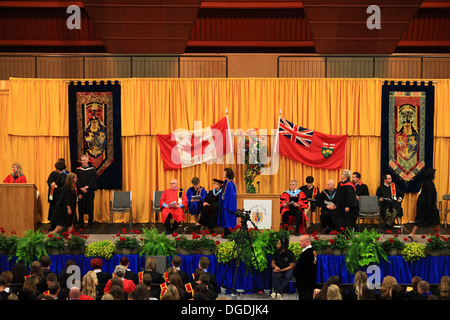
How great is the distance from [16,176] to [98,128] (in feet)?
7.54

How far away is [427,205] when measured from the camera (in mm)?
12781

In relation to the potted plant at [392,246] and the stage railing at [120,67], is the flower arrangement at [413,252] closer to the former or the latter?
the potted plant at [392,246]

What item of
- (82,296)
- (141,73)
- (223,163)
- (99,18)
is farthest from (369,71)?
(82,296)

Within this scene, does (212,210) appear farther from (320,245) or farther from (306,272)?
(306,272)

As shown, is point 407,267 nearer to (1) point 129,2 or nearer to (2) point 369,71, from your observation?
(2) point 369,71

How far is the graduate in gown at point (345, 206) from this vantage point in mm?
13961

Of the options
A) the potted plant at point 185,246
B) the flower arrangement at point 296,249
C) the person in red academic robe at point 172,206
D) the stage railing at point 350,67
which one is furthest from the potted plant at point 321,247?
the stage railing at point 350,67

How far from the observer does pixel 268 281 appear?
10992 mm

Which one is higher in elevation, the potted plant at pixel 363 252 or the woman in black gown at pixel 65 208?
the woman in black gown at pixel 65 208

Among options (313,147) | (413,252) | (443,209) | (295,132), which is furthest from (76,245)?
(443,209)

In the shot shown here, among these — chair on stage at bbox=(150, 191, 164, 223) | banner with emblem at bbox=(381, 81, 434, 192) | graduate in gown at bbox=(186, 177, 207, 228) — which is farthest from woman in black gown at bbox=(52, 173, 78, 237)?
banner with emblem at bbox=(381, 81, 434, 192)

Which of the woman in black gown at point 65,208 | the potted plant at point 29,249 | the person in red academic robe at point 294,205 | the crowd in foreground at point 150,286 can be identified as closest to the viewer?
the crowd in foreground at point 150,286

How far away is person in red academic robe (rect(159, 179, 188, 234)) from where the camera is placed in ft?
45.6

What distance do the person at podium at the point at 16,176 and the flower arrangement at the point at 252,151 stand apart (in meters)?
4.94
